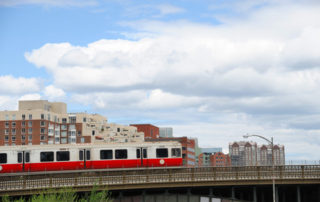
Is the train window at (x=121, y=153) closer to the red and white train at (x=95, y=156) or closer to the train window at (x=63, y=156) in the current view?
the red and white train at (x=95, y=156)

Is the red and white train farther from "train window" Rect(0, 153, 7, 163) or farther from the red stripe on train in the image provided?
"train window" Rect(0, 153, 7, 163)

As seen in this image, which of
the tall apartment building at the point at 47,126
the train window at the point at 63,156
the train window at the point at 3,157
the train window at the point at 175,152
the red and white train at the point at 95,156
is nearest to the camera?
the train window at the point at 3,157

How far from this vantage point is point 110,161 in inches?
2141

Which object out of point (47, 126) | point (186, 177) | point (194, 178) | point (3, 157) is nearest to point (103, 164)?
point (186, 177)

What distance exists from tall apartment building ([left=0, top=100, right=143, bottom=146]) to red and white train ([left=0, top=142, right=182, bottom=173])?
373 ft

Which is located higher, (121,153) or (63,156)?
(121,153)

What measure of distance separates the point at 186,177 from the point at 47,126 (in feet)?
416

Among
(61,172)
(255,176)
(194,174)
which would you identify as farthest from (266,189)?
(61,172)

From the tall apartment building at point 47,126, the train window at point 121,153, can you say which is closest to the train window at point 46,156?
the train window at point 121,153

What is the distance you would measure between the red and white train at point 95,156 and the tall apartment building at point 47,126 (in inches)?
4476

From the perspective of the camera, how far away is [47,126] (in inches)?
6727

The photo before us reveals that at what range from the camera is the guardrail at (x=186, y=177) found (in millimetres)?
48750

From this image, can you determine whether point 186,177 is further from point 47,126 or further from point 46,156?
point 47,126

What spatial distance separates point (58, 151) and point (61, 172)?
2.85m
